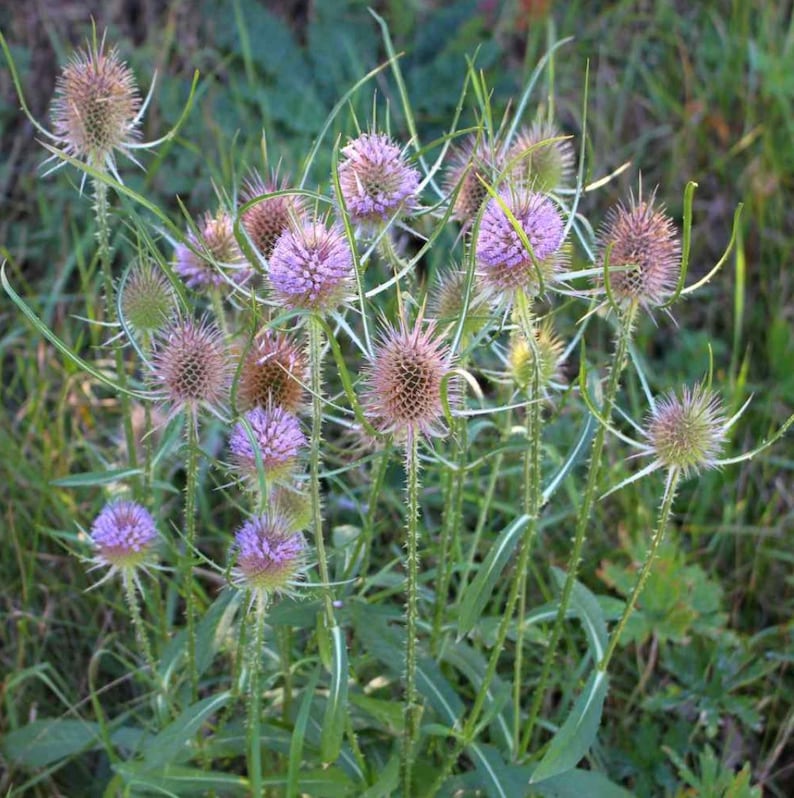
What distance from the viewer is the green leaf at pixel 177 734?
2037mm

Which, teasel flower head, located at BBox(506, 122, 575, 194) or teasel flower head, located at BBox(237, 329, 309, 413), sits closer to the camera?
teasel flower head, located at BBox(237, 329, 309, 413)

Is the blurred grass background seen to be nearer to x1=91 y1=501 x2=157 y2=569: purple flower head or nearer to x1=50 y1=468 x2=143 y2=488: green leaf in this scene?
x1=50 y1=468 x2=143 y2=488: green leaf

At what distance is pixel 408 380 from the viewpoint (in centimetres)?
173

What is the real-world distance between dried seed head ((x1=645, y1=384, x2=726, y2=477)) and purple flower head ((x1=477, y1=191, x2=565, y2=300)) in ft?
1.07

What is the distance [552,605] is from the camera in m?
2.33

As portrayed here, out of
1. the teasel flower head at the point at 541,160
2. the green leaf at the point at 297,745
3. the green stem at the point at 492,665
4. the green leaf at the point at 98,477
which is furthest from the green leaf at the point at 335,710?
the teasel flower head at the point at 541,160

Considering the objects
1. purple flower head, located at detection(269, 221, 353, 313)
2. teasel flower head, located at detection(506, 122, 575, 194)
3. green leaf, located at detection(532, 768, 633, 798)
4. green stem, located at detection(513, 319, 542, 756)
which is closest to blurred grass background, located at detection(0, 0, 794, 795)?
green leaf, located at detection(532, 768, 633, 798)

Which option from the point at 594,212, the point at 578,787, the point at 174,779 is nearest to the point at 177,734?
the point at 174,779

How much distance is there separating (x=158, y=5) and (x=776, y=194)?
8.74ft

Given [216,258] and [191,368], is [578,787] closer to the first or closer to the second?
[191,368]

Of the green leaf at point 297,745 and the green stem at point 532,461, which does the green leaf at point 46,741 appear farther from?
the green stem at point 532,461

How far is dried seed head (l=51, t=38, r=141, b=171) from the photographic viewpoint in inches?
83.5

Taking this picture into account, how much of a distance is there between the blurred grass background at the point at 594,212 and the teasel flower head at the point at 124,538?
618 millimetres

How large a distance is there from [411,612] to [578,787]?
0.55 meters
